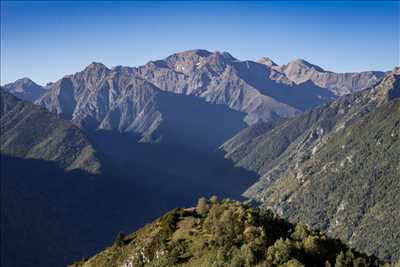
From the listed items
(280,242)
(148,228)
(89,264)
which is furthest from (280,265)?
(89,264)

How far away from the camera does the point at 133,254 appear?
14188 centimetres

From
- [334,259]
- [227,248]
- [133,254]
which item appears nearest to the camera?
[334,259]

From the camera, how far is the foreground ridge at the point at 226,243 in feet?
347

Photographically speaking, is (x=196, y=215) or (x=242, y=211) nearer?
(x=242, y=211)

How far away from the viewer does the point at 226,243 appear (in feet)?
389

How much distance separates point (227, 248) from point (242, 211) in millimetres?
17253

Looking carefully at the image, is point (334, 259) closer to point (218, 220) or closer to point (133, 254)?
point (218, 220)

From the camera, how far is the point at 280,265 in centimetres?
10044

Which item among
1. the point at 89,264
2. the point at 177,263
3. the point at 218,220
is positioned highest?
the point at 218,220

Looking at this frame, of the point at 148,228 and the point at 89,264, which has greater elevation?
the point at 148,228

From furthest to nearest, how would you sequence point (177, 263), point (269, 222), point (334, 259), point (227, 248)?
point (269, 222) → point (177, 263) → point (227, 248) → point (334, 259)

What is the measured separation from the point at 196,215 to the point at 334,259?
49.3 metres

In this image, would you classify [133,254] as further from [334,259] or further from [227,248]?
[334,259]

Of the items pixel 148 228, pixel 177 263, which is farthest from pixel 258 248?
pixel 148 228
